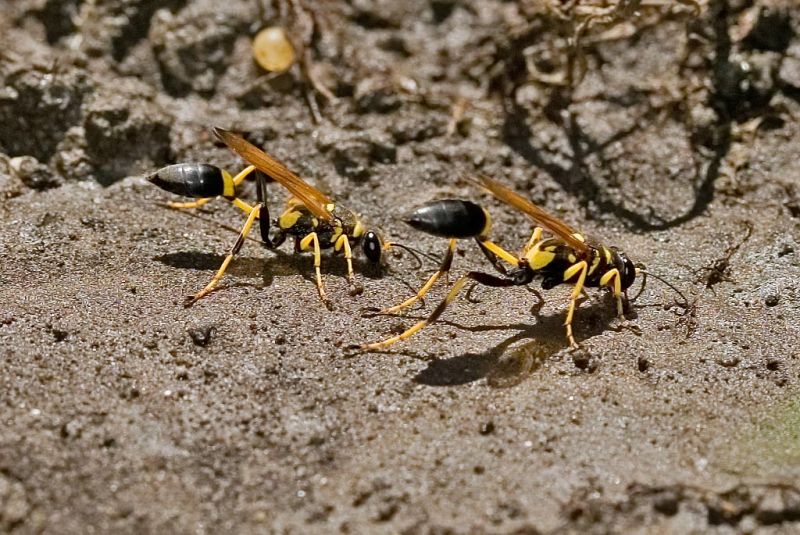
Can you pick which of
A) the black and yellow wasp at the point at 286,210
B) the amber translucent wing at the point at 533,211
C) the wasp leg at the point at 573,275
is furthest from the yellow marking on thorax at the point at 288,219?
the wasp leg at the point at 573,275

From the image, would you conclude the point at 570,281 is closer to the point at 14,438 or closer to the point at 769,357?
the point at 769,357

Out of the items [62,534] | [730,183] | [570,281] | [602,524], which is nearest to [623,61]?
[730,183]

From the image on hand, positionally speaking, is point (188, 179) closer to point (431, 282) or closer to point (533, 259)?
point (431, 282)

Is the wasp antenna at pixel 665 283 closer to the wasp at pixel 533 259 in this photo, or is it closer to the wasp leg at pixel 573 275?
the wasp at pixel 533 259

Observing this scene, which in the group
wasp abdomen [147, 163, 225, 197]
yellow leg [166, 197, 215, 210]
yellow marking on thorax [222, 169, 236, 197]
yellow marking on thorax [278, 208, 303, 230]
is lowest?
yellow leg [166, 197, 215, 210]

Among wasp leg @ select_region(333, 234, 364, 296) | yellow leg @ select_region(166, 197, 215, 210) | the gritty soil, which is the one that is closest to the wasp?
the gritty soil

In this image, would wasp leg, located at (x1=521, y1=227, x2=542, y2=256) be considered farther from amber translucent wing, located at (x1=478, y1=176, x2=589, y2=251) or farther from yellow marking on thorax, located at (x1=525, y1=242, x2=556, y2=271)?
amber translucent wing, located at (x1=478, y1=176, x2=589, y2=251)

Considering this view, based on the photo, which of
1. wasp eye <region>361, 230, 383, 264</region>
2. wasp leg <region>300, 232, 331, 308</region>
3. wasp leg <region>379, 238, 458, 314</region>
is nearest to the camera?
wasp leg <region>379, 238, 458, 314</region>
